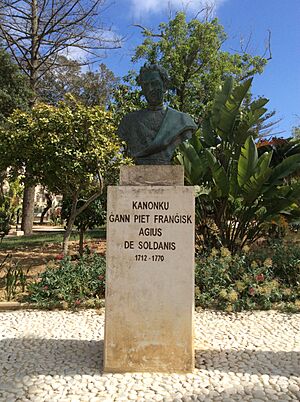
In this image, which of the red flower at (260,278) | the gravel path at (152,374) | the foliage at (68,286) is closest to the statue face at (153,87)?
the gravel path at (152,374)

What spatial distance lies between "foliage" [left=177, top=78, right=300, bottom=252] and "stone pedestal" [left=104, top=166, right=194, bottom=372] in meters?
4.47

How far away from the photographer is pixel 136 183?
411 cm

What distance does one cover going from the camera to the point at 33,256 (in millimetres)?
11750

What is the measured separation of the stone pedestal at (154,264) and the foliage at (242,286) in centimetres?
267

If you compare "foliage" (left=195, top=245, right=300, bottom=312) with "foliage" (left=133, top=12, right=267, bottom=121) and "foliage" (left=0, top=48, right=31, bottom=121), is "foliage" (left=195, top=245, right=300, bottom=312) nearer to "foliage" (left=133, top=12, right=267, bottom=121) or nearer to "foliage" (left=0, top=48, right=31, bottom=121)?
"foliage" (left=133, top=12, right=267, bottom=121)

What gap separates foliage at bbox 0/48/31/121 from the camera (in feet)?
62.3

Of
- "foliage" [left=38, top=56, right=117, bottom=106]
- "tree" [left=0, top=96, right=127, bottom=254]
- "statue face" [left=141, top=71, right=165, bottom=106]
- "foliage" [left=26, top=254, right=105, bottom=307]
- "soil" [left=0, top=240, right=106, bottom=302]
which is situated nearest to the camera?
"statue face" [left=141, top=71, right=165, bottom=106]

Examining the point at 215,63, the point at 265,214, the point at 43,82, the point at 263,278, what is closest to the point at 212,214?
the point at 265,214

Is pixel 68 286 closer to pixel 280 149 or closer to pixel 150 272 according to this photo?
pixel 150 272

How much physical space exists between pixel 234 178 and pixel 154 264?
5.04 metres

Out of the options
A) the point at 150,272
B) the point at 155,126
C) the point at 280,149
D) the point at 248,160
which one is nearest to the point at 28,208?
the point at 280,149

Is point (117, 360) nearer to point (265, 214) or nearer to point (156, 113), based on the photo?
point (156, 113)

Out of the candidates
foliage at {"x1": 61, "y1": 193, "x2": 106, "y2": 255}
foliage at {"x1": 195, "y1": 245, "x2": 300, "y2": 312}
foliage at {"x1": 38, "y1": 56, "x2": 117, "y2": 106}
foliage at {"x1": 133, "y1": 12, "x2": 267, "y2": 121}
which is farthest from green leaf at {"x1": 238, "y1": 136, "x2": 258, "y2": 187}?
foliage at {"x1": 38, "y1": 56, "x2": 117, "y2": 106}

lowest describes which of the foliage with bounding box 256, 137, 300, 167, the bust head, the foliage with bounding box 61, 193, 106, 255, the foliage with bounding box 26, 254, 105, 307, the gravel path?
the gravel path
